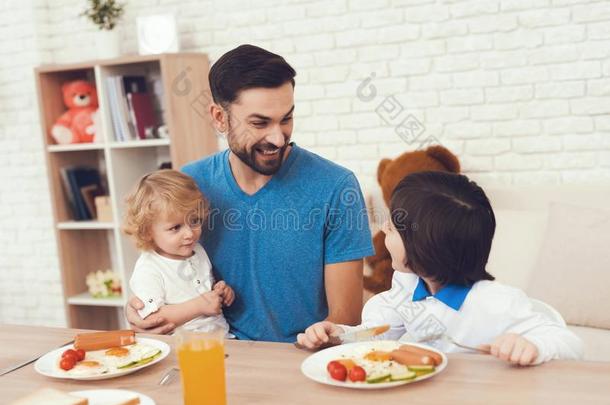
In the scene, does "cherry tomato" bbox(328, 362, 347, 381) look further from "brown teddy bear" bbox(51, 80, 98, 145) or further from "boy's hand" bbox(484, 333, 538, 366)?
"brown teddy bear" bbox(51, 80, 98, 145)

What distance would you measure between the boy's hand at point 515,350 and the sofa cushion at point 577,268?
140 cm

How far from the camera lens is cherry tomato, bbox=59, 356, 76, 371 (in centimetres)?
134

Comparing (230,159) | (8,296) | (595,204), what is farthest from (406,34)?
(8,296)

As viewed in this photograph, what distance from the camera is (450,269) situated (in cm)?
147

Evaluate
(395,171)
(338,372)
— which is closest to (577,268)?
(395,171)

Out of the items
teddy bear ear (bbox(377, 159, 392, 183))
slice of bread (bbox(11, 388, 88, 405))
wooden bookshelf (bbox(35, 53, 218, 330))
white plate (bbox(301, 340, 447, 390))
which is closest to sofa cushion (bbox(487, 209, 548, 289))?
teddy bear ear (bbox(377, 159, 392, 183))

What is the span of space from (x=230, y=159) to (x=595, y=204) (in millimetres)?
1512

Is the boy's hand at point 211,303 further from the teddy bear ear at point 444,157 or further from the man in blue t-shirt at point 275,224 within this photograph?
the teddy bear ear at point 444,157

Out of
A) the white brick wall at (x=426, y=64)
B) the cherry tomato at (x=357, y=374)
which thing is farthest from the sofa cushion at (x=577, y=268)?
the cherry tomato at (x=357, y=374)

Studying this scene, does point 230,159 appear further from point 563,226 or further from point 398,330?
point 563,226

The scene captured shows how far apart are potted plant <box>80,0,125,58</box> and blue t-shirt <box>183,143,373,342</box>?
5.89 ft

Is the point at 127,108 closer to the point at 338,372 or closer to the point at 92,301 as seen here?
the point at 92,301

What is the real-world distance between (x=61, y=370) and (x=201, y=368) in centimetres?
38

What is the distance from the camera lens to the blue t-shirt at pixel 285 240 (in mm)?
1928
